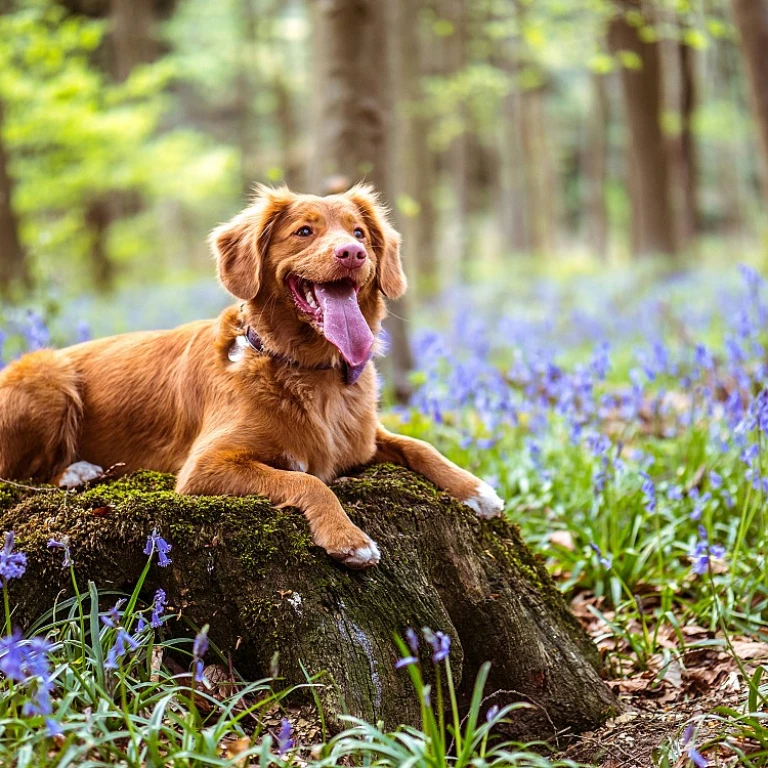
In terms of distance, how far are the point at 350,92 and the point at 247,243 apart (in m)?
3.72

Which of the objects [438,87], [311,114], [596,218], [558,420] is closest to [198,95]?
[438,87]

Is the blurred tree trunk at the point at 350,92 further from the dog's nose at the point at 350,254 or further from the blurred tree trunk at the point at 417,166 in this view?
the blurred tree trunk at the point at 417,166

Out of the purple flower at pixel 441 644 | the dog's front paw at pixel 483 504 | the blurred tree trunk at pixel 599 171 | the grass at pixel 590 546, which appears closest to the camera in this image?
the purple flower at pixel 441 644

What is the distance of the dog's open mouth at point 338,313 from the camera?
10.7 ft

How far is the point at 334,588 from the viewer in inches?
116

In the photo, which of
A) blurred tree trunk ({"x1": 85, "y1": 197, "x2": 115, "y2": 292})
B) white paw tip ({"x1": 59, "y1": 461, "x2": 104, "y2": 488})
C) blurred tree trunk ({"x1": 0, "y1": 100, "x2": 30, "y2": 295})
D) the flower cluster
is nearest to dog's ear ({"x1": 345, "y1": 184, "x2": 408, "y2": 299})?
white paw tip ({"x1": 59, "y1": 461, "x2": 104, "y2": 488})

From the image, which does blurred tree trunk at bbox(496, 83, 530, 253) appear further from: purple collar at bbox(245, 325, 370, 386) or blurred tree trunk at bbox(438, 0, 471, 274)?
purple collar at bbox(245, 325, 370, 386)

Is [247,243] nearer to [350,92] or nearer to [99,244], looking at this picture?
[350,92]

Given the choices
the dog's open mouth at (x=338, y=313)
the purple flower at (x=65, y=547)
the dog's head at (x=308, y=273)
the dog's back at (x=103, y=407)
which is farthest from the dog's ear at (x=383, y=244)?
the purple flower at (x=65, y=547)

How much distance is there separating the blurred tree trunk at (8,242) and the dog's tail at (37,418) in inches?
322

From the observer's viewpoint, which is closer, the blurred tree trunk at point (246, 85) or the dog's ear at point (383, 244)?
the dog's ear at point (383, 244)

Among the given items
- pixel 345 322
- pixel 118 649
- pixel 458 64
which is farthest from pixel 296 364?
pixel 458 64

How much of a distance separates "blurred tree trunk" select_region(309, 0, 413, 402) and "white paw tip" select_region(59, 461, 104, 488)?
3503 millimetres

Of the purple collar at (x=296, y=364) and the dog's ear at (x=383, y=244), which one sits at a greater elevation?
the dog's ear at (x=383, y=244)
